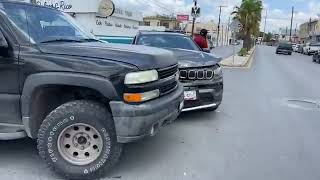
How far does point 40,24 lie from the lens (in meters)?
5.12

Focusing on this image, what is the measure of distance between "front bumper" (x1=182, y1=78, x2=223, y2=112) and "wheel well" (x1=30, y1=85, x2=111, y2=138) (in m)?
2.70

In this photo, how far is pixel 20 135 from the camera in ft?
15.7

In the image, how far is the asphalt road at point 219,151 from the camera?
4875 mm

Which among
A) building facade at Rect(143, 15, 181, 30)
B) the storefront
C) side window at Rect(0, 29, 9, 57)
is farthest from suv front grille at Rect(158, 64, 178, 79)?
building facade at Rect(143, 15, 181, 30)

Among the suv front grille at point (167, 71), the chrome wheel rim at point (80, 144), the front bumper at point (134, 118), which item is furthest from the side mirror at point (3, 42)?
the suv front grille at point (167, 71)

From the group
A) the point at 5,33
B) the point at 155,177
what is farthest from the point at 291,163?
the point at 5,33

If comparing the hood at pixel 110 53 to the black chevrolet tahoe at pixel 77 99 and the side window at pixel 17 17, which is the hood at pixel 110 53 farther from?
the side window at pixel 17 17

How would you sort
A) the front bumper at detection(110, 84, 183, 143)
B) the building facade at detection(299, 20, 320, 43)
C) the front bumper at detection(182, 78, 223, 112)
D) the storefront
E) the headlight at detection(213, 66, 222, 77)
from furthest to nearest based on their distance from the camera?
the building facade at detection(299, 20, 320, 43) → the storefront → the headlight at detection(213, 66, 222, 77) → the front bumper at detection(182, 78, 223, 112) → the front bumper at detection(110, 84, 183, 143)

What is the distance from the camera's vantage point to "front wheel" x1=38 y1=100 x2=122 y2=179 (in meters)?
4.53

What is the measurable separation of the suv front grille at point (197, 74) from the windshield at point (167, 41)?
187 cm

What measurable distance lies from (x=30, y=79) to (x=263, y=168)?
2990mm

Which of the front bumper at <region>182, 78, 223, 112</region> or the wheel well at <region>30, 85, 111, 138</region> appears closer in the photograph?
the wheel well at <region>30, 85, 111, 138</region>

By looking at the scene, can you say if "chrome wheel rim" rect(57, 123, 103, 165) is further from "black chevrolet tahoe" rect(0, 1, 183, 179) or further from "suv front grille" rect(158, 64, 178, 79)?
"suv front grille" rect(158, 64, 178, 79)

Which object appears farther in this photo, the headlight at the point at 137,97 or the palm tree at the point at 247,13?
the palm tree at the point at 247,13
